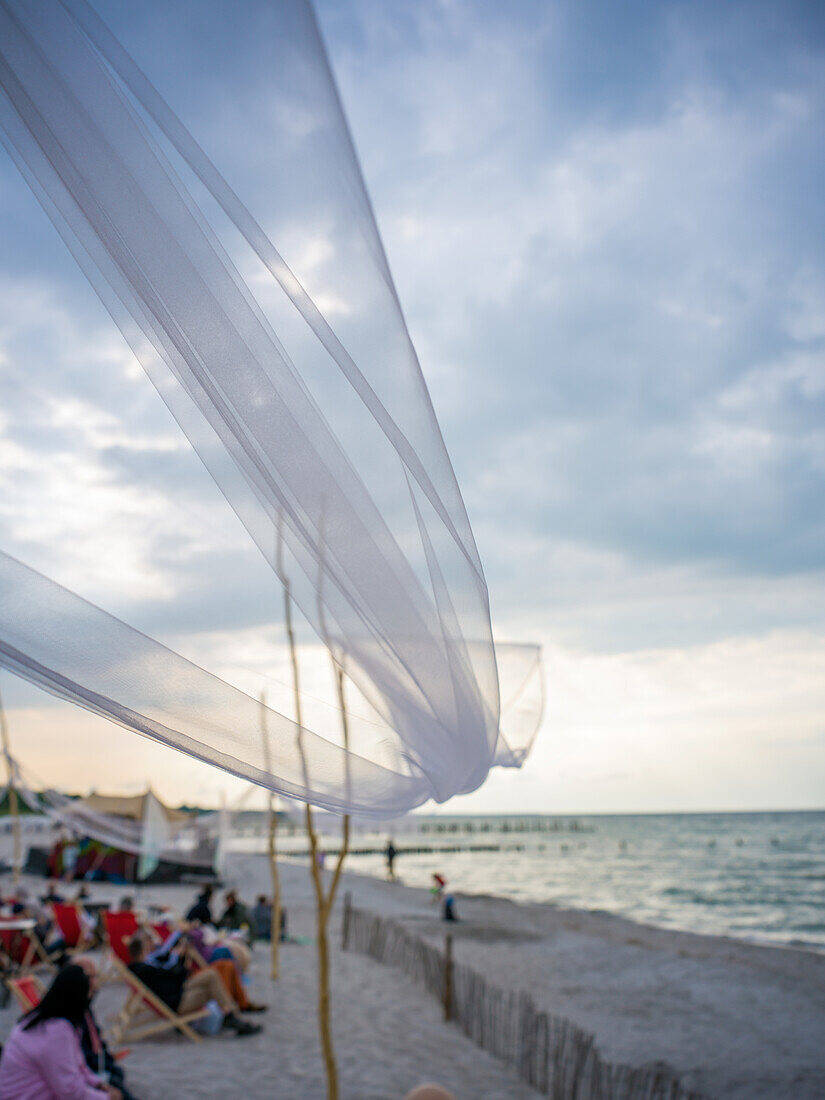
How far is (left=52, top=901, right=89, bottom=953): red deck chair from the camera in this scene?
9.41 meters

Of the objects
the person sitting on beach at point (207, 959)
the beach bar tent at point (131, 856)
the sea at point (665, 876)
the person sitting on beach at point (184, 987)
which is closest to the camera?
the person sitting on beach at point (184, 987)

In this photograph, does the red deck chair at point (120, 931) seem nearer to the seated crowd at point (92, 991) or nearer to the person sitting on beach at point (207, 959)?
the seated crowd at point (92, 991)

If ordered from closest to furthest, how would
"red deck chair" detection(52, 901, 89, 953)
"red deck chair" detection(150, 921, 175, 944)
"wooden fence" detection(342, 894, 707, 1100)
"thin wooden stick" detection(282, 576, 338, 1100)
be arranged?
1. "thin wooden stick" detection(282, 576, 338, 1100)
2. "wooden fence" detection(342, 894, 707, 1100)
3. "red deck chair" detection(150, 921, 175, 944)
4. "red deck chair" detection(52, 901, 89, 953)

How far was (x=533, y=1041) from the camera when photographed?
19.4 feet

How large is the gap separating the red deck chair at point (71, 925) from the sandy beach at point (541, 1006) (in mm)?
1378

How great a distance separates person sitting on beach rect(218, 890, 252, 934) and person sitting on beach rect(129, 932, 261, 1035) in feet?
16.1

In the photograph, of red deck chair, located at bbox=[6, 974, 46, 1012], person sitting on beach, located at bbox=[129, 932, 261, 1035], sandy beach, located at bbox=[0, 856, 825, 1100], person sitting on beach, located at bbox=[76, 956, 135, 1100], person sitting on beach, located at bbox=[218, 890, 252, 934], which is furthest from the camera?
person sitting on beach, located at bbox=[218, 890, 252, 934]

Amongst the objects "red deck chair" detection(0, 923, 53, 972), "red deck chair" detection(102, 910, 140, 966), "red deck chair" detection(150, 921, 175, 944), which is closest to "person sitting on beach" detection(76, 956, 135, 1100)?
"red deck chair" detection(102, 910, 140, 966)

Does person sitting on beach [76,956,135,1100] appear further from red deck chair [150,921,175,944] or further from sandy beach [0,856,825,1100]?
red deck chair [150,921,175,944]

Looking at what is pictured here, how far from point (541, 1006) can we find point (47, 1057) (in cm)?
874

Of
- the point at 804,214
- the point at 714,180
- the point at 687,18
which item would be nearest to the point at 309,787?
the point at 804,214

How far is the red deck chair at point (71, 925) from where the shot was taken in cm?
941

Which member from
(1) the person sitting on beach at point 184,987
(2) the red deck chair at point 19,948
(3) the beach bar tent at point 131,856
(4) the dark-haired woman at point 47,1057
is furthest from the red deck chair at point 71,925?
(3) the beach bar tent at point 131,856

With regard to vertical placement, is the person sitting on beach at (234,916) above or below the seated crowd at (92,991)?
below
